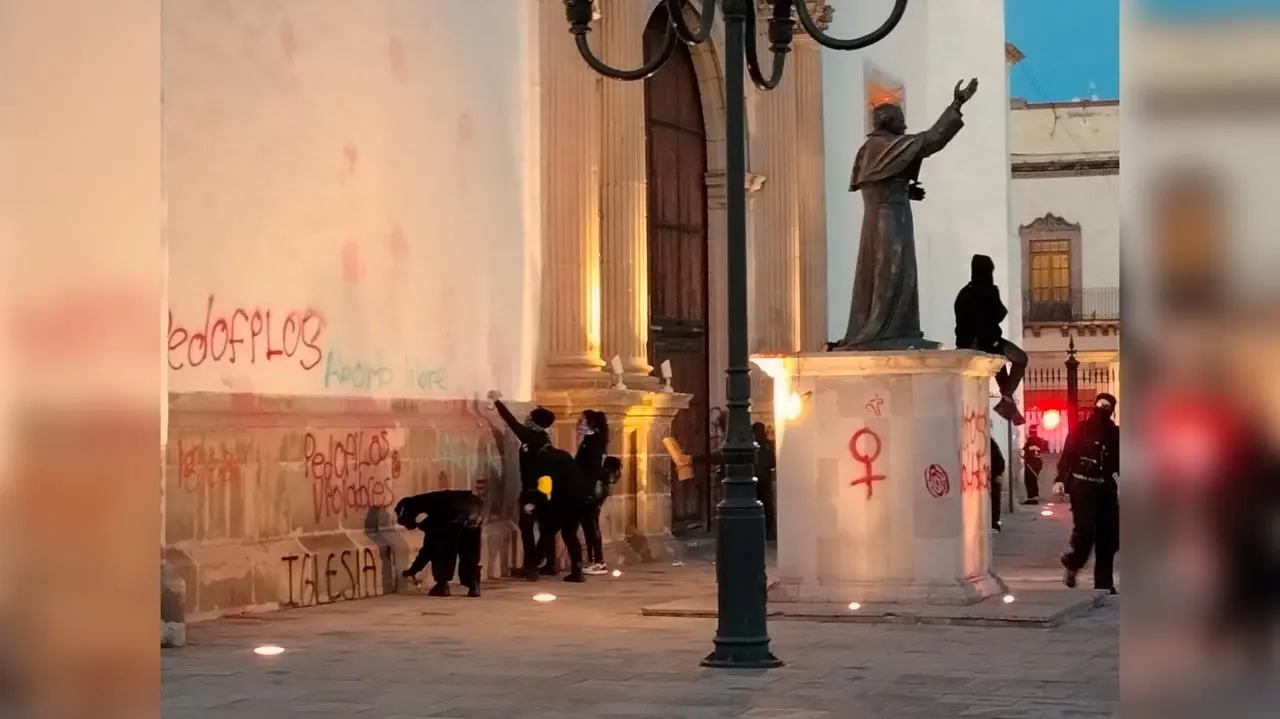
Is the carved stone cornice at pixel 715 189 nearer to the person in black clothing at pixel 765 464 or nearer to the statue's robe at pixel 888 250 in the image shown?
the person in black clothing at pixel 765 464

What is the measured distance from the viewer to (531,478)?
17438 millimetres

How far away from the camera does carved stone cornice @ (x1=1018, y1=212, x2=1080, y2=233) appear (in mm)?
62844

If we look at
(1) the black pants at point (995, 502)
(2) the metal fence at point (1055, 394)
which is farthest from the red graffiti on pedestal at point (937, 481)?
(2) the metal fence at point (1055, 394)

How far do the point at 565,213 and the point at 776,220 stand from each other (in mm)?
7333

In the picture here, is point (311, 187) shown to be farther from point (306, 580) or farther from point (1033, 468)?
point (1033, 468)

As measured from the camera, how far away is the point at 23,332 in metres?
1.95

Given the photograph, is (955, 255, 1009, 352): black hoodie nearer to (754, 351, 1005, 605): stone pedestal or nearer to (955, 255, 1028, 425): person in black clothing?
(955, 255, 1028, 425): person in black clothing

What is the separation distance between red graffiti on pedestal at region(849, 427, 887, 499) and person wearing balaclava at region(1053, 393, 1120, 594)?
232 cm

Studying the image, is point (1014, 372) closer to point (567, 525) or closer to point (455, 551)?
point (567, 525)

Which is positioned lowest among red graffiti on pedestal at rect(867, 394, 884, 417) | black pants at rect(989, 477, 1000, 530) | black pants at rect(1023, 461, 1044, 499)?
black pants at rect(1023, 461, 1044, 499)

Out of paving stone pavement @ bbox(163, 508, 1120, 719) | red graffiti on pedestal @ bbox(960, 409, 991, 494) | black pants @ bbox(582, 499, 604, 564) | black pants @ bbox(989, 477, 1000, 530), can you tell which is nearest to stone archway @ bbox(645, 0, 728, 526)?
black pants @ bbox(989, 477, 1000, 530)

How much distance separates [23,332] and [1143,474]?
1.11m

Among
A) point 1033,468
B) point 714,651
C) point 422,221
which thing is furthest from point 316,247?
point 1033,468

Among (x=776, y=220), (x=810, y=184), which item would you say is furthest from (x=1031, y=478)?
(x=776, y=220)
